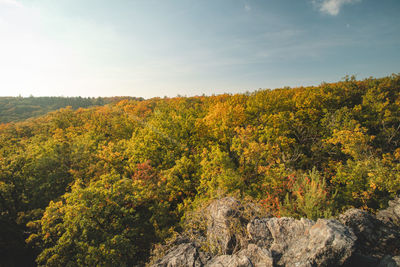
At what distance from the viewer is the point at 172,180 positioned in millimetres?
16766

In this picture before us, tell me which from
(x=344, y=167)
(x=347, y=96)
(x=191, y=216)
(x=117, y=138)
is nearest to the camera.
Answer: (x=191, y=216)

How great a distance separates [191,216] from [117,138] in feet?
94.9

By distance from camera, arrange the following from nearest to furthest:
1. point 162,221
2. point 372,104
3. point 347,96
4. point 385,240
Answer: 1. point 385,240
2. point 162,221
3. point 372,104
4. point 347,96

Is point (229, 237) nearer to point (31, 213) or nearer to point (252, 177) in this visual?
point (252, 177)

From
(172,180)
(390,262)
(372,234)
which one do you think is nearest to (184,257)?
(172,180)

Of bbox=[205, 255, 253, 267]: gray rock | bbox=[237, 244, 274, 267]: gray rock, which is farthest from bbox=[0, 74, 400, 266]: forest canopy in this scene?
bbox=[205, 255, 253, 267]: gray rock

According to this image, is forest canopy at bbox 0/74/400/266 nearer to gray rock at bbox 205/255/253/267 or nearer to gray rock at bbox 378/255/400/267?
gray rock at bbox 378/255/400/267

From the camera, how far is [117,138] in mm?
35500

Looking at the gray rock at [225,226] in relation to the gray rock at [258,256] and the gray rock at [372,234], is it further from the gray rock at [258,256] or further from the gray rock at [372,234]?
the gray rock at [372,234]

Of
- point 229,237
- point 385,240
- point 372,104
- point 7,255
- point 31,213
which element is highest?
point 372,104

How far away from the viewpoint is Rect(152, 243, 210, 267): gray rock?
340 inches

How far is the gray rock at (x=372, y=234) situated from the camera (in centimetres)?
747

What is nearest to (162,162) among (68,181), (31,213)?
(68,181)

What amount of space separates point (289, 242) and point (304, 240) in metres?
0.78
